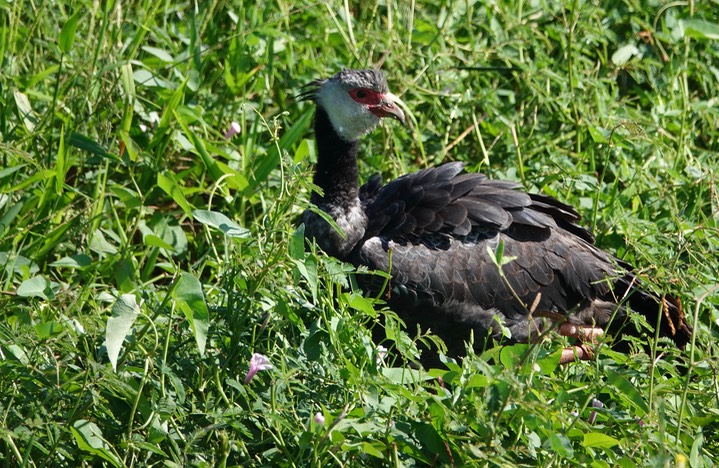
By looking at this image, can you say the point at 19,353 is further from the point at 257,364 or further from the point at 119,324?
the point at 257,364

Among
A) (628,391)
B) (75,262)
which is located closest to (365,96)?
(75,262)

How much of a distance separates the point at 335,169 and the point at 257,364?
4.18ft

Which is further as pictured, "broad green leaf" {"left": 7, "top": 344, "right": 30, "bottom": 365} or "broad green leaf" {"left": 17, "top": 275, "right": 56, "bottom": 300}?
"broad green leaf" {"left": 17, "top": 275, "right": 56, "bottom": 300}

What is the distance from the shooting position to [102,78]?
14.6 feet

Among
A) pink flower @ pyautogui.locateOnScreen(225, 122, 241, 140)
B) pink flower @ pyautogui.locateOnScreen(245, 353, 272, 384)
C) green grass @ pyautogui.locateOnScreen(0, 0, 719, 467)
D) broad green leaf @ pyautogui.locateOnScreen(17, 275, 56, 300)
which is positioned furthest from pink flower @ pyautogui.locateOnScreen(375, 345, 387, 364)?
pink flower @ pyautogui.locateOnScreen(225, 122, 241, 140)

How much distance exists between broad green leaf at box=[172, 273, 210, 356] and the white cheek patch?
142 centimetres

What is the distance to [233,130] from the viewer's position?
4770 mm

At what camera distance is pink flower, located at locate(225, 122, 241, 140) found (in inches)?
186

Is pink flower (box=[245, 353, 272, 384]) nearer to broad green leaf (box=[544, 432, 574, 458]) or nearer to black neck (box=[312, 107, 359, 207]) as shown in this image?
broad green leaf (box=[544, 432, 574, 458])

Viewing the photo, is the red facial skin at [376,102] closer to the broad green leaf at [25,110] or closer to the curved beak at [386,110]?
the curved beak at [386,110]

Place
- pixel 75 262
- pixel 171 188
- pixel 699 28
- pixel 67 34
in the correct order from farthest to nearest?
pixel 699 28
pixel 67 34
pixel 171 188
pixel 75 262

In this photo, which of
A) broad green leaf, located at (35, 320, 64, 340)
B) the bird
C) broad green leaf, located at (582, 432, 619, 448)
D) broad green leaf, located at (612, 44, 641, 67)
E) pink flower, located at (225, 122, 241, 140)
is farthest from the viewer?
broad green leaf, located at (612, 44, 641, 67)

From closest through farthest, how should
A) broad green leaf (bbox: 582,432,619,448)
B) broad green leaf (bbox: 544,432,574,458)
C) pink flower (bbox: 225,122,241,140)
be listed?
1. broad green leaf (bbox: 544,432,574,458)
2. broad green leaf (bbox: 582,432,619,448)
3. pink flower (bbox: 225,122,241,140)

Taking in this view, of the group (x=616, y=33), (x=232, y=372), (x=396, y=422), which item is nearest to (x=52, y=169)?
Answer: (x=232, y=372)
